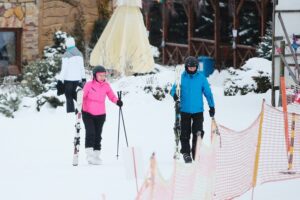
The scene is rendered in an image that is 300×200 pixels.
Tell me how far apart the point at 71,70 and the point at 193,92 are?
14.8ft

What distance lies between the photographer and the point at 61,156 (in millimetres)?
10398

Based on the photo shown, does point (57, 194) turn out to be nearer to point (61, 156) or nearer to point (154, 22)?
point (61, 156)

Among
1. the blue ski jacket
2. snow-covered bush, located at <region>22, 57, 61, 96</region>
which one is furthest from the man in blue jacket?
snow-covered bush, located at <region>22, 57, 61, 96</region>

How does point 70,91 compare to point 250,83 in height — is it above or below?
below

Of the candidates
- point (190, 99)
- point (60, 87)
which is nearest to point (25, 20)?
point (60, 87)

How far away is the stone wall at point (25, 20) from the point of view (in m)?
18.9

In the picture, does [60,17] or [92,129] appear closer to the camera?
[92,129]

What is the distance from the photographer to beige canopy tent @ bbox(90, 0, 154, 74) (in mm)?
17891

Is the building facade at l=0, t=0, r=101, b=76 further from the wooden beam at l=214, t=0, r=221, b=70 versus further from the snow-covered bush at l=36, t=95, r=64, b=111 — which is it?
the wooden beam at l=214, t=0, r=221, b=70

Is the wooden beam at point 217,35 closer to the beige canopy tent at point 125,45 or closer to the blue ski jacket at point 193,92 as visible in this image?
the beige canopy tent at point 125,45

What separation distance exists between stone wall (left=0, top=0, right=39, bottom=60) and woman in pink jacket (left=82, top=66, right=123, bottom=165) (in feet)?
32.6

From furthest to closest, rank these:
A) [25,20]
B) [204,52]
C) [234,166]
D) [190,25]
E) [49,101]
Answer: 1. [204,52]
2. [190,25]
3. [25,20]
4. [49,101]
5. [234,166]

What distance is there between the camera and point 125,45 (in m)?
17.9

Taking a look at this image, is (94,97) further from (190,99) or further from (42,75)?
(42,75)
